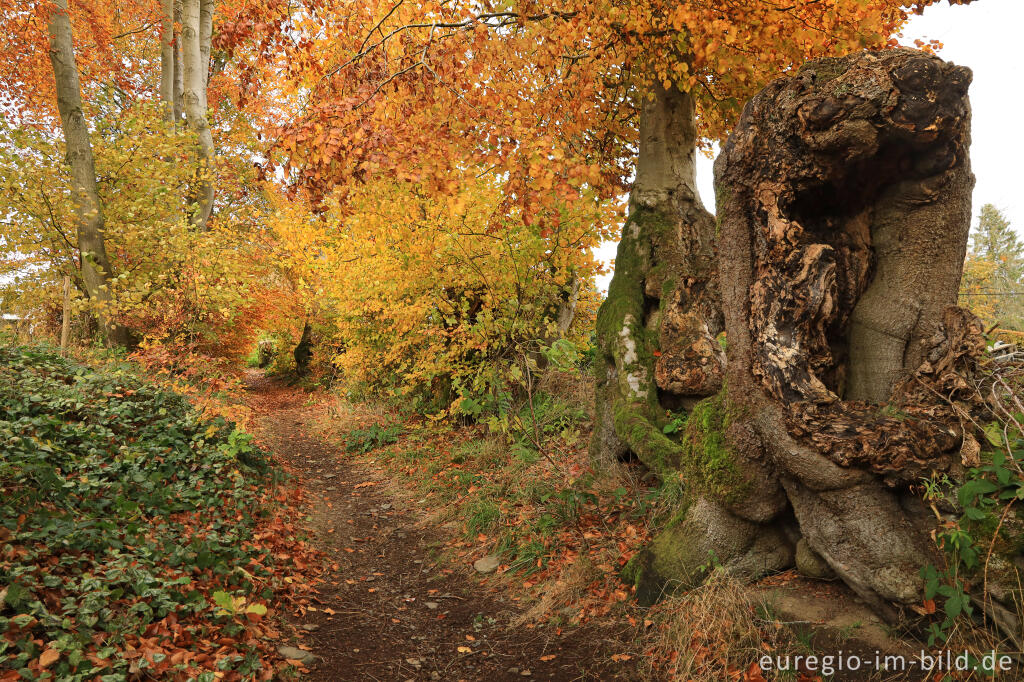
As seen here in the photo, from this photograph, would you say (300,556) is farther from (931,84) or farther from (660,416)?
(931,84)

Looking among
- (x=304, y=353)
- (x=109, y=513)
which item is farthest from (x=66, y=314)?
(x=304, y=353)

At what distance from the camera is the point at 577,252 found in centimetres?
836

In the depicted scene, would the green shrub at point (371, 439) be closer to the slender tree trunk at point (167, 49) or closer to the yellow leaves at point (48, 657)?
the yellow leaves at point (48, 657)

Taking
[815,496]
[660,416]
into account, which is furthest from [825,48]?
[815,496]

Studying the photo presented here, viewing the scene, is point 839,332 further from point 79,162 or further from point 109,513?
point 79,162

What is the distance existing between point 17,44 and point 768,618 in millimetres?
19480

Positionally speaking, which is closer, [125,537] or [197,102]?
[125,537]

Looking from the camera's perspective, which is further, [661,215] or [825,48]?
[661,215]

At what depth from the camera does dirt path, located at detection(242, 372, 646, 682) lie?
4109 mm

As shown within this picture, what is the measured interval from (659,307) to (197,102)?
37.1 ft

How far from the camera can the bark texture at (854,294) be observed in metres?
3.37

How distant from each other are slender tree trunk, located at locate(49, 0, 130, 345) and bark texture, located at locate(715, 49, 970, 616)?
1047 centimetres

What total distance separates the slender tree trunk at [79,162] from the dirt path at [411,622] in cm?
607

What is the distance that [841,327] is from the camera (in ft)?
13.2
